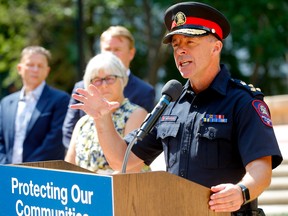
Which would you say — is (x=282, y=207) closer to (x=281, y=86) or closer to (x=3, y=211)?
(x=3, y=211)

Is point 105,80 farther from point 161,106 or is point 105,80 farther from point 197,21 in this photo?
point 161,106

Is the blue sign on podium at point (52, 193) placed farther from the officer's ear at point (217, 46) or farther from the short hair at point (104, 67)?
the short hair at point (104, 67)

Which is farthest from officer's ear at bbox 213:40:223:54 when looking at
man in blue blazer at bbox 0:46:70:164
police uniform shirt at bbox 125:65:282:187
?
man in blue blazer at bbox 0:46:70:164

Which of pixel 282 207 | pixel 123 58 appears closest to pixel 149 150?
pixel 123 58

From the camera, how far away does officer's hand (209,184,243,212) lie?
111 inches

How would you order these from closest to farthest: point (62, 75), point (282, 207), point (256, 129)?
point (256, 129)
point (282, 207)
point (62, 75)

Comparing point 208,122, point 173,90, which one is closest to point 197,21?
point 173,90

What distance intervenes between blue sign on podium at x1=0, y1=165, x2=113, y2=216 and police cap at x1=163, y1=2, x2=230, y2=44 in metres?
0.87

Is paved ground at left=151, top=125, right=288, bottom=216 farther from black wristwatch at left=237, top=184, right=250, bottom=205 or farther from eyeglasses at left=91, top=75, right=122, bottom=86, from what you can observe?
black wristwatch at left=237, top=184, right=250, bottom=205

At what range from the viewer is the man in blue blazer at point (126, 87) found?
19.7 ft

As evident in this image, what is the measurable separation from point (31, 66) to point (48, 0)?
1309 cm

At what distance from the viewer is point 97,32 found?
63.1 ft

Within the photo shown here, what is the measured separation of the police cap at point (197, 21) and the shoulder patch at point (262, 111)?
374 millimetres

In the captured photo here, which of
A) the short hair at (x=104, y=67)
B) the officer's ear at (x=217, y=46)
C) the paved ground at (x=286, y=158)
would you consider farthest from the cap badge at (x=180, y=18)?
the paved ground at (x=286, y=158)
